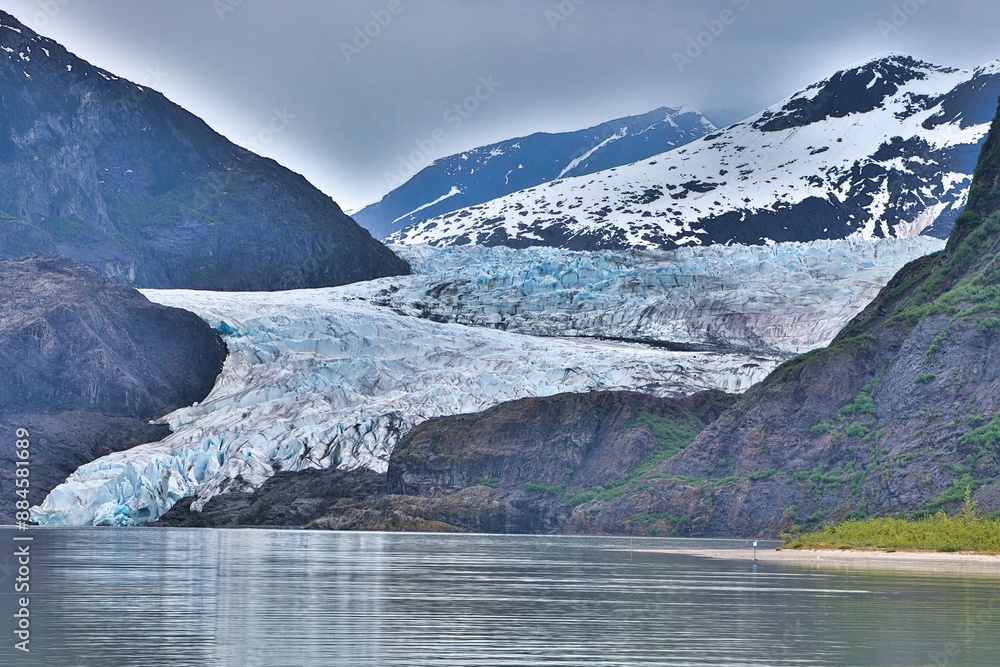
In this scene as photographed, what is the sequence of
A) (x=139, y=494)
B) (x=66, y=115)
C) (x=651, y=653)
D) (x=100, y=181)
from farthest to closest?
(x=100, y=181), (x=66, y=115), (x=139, y=494), (x=651, y=653)

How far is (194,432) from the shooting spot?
323ft

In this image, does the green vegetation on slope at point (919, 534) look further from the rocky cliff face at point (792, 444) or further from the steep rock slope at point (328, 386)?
the steep rock slope at point (328, 386)

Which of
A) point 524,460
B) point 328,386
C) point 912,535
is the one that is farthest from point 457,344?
point 912,535

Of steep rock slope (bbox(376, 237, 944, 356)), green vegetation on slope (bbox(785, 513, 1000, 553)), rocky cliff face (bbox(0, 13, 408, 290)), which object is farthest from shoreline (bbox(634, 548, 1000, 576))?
rocky cliff face (bbox(0, 13, 408, 290))

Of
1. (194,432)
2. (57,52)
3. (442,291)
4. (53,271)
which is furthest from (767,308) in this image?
(57,52)

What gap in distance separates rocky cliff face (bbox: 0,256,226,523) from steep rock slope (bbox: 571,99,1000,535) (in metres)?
40.2

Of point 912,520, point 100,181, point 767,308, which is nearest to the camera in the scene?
point 912,520

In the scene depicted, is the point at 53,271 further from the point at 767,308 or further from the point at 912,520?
the point at 912,520

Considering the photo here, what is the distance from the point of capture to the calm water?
19.6 meters

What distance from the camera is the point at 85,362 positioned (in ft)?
→ 369

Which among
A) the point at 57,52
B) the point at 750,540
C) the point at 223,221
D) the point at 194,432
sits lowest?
the point at 750,540

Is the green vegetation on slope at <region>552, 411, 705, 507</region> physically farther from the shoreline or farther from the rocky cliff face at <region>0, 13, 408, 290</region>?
the rocky cliff face at <region>0, 13, 408, 290</region>

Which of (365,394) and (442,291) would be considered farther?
(442,291)

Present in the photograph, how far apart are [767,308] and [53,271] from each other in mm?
62251
